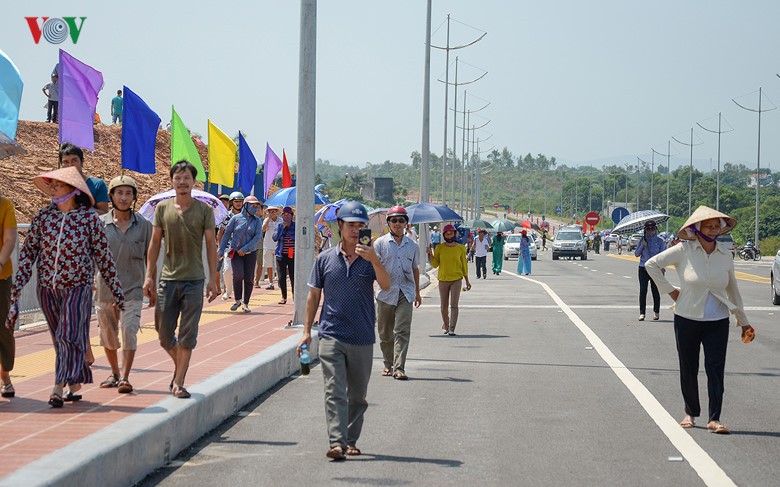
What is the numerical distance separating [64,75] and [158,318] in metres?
7.62

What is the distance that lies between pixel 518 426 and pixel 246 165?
58.5 feet

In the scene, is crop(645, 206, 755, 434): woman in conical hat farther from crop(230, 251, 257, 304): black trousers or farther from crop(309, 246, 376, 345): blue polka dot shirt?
crop(230, 251, 257, 304): black trousers

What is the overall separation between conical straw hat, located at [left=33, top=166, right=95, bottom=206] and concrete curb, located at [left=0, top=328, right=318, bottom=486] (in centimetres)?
174

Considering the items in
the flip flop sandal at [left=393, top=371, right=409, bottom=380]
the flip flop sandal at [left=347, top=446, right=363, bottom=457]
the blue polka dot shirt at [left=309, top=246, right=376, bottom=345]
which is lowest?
the flip flop sandal at [left=393, top=371, right=409, bottom=380]

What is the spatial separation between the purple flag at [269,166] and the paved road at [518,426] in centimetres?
1286

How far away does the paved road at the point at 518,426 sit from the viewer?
720cm

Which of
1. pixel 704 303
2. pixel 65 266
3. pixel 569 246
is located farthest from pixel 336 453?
pixel 569 246

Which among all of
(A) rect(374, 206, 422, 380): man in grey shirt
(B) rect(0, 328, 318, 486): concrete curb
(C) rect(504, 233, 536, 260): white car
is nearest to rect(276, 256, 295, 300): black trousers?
(A) rect(374, 206, 422, 380): man in grey shirt

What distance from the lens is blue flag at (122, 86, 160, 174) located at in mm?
18500

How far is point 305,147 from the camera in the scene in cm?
1509

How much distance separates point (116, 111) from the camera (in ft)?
141

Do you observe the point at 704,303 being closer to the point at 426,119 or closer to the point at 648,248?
the point at 648,248

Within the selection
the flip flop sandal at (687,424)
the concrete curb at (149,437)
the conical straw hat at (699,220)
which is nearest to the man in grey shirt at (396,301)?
the concrete curb at (149,437)

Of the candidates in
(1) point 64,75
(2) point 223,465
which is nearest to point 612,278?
(1) point 64,75
